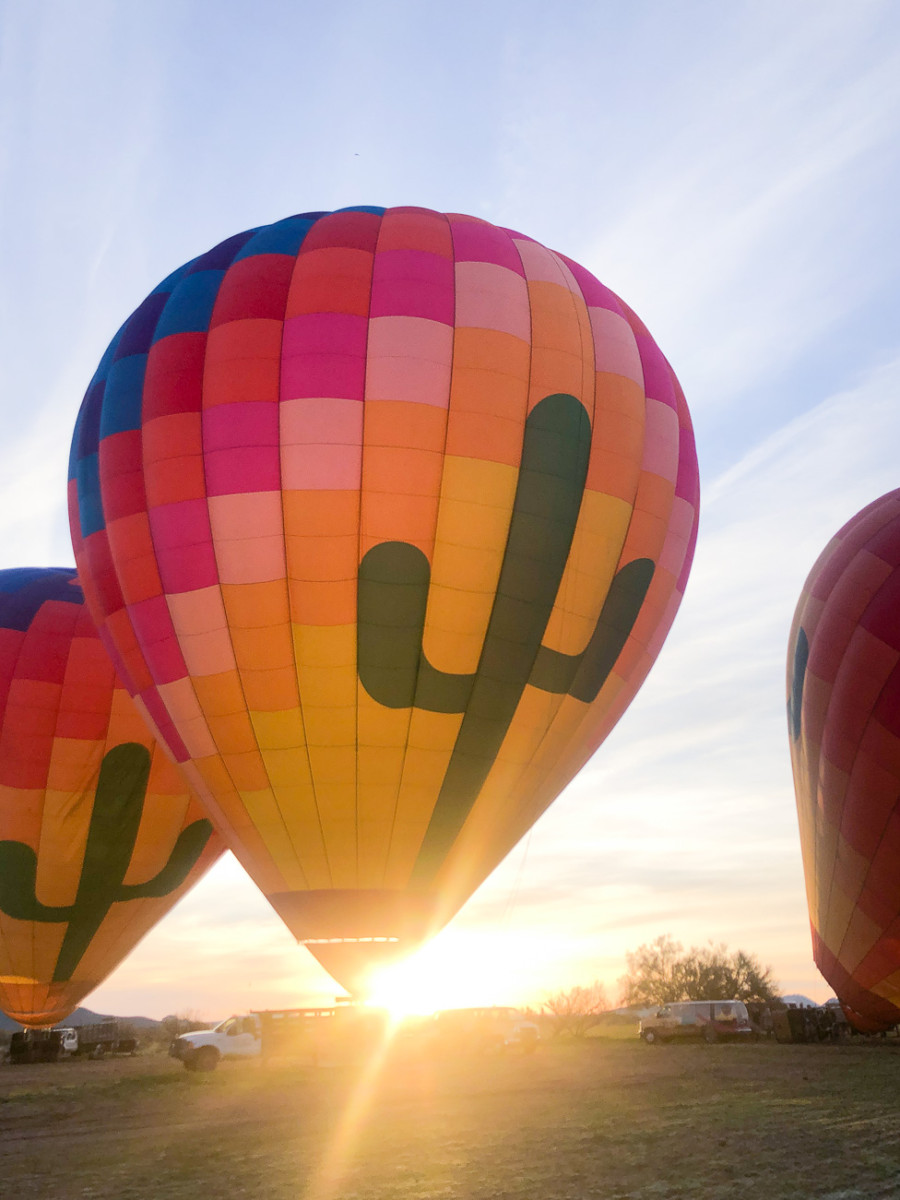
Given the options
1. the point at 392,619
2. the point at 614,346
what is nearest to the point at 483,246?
the point at 614,346

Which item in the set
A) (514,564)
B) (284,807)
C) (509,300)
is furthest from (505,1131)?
(509,300)

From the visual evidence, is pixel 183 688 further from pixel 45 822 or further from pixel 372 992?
pixel 45 822

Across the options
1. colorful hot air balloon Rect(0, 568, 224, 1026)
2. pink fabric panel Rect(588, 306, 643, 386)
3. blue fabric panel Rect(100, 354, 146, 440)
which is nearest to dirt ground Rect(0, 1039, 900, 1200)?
colorful hot air balloon Rect(0, 568, 224, 1026)

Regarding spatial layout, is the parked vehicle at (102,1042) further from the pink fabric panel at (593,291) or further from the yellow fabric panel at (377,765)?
the pink fabric panel at (593,291)

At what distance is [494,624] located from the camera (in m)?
10.4

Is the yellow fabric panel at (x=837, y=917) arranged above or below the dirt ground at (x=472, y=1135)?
above

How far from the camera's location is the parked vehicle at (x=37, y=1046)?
2355 cm

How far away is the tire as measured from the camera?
1820cm

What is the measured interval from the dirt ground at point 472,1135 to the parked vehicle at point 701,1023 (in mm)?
7596

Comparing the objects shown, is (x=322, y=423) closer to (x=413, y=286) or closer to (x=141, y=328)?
(x=413, y=286)

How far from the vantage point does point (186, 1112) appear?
11797 mm

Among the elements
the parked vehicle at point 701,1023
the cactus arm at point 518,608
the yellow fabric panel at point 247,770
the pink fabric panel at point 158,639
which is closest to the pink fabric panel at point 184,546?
the pink fabric panel at point 158,639

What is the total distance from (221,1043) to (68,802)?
663cm

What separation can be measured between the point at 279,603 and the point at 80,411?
4889 millimetres
